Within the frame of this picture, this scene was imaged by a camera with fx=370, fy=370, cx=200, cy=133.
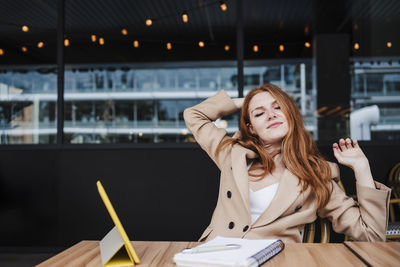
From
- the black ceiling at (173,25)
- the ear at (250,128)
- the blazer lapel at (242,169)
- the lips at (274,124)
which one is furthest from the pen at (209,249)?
the black ceiling at (173,25)

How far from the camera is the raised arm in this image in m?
1.25

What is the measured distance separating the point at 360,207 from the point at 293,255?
45 centimetres

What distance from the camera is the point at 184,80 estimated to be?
22.3 ft

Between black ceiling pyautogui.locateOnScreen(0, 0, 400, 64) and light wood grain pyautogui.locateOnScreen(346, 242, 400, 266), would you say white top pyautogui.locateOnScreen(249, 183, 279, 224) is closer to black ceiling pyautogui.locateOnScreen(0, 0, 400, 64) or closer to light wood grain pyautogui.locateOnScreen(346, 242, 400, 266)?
light wood grain pyautogui.locateOnScreen(346, 242, 400, 266)

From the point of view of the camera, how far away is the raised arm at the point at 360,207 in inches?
49.1

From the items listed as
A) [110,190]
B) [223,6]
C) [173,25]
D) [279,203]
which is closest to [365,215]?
[279,203]

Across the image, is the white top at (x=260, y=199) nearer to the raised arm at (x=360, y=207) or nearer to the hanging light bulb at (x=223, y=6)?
the raised arm at (x=360, y=207)

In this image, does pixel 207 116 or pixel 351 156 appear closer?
pixel 351 156

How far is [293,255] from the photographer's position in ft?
3.17

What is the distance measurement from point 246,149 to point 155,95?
17.1 feet

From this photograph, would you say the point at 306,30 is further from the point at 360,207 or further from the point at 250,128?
the point at 360,207

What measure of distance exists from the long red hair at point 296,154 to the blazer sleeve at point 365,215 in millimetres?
77

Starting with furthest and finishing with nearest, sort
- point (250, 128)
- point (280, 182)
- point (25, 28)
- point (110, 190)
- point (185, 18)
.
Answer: point (185, 18), point (25, 28), point (110, 190), point (250, 128), point (280, 182)

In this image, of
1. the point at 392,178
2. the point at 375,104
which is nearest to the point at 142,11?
the point at 375,104
